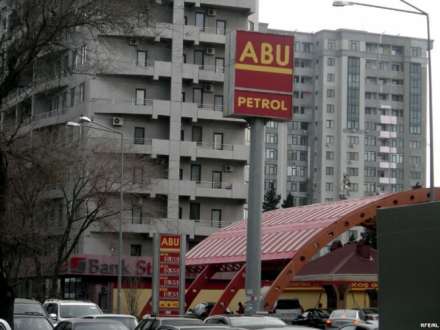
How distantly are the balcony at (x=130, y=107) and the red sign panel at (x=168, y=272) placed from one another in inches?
1455

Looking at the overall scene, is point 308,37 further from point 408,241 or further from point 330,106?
point 408,241

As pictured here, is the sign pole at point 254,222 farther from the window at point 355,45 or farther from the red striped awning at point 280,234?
the window at point 355,45

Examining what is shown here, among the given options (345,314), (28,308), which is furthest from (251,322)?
(345,314)

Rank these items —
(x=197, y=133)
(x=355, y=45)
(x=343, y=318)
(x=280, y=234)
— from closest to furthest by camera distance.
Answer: (x=343, y=318) → (x=280, y=234) → (x=197, y=133) → (x=355, y=45)

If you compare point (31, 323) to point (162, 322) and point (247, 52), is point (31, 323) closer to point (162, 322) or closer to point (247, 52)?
point (162, 322)

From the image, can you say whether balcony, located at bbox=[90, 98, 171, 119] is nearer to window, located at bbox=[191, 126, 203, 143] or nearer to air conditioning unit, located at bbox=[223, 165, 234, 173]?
window, located at bbox=[191, 126, 203, 143]

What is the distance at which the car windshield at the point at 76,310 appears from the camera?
1454 inches

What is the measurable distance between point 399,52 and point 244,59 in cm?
10298

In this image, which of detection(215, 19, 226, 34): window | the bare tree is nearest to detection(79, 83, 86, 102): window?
detection(215, 19, 226, 34): window

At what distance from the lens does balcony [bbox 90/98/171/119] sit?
73125 millimetres

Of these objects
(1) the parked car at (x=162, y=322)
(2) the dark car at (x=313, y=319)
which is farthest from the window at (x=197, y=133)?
(1) the parked car at (x=162, y=322)

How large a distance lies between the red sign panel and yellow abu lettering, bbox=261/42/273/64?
7284mm

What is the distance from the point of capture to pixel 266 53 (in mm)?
38750

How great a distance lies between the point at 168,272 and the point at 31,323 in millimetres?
10281
